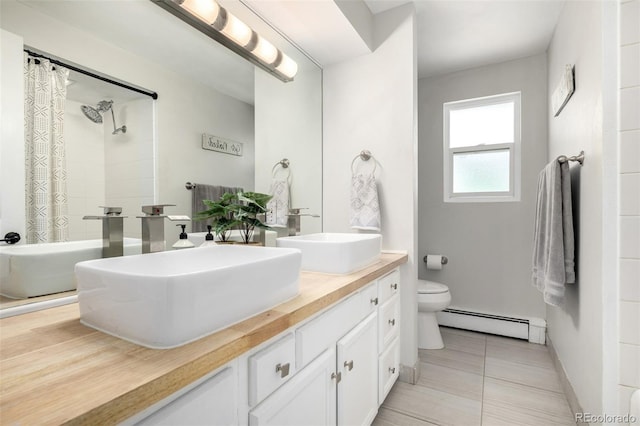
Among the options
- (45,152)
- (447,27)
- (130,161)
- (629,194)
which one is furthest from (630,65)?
(45,152)

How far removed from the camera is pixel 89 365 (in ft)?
1.78

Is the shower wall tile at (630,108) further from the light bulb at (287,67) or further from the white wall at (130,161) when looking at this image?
the white wall at (130,161)

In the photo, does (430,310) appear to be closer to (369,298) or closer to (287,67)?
(369,298)

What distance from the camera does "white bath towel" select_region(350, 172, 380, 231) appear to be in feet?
6.59

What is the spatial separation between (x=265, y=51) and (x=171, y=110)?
69 cm

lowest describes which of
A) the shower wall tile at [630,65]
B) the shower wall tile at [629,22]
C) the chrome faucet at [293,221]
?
the chrome faucet at [293,221]

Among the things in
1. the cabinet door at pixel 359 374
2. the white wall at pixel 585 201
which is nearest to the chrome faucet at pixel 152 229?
the cabinet door at pixel 359 374

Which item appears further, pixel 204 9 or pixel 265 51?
pixel 265 51

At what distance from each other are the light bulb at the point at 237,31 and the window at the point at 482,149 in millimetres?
2097

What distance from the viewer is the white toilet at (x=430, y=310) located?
2.42 meters

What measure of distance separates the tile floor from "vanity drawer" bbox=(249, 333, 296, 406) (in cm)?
109

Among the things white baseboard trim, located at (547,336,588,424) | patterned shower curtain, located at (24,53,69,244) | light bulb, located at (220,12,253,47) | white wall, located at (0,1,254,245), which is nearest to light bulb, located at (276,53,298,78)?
light bulb, located at (220,12,253,47)

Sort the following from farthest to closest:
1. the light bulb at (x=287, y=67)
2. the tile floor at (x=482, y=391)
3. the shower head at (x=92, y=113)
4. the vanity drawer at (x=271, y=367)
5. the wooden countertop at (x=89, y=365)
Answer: the light bulb at (x=287, y=67) → the tile floor at (x=482, y=391) → the shower head at (x=92, y=113) → the vanity drawer at (x=271, y=367) → the wooden countertop at (x=89, y=365)

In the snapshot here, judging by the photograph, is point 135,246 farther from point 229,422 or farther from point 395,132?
point 395,132
